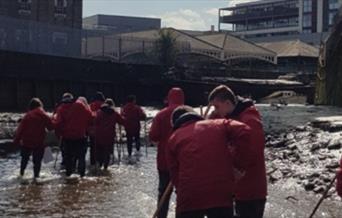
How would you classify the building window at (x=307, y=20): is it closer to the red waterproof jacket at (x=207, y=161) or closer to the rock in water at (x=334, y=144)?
the rock in water at (x=334, y=144)

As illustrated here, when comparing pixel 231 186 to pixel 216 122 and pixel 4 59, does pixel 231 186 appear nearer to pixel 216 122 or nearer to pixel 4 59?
pixel 216 122

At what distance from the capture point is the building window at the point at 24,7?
242ft

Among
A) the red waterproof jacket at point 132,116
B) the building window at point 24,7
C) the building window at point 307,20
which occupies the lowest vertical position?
the red waterproof jacket at point 132,116

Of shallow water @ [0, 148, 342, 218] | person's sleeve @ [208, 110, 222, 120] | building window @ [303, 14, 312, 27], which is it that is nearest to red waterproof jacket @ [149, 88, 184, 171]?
shallow water @ [0, 148, 342, 218]

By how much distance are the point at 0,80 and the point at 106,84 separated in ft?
30.1

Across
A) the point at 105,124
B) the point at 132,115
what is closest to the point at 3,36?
the point at 132,115

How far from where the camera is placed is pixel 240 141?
20.5ft

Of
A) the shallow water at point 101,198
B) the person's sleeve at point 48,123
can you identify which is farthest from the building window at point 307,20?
the person's sleeve at point 48,123

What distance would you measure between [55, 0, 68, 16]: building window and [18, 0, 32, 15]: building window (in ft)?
11.7

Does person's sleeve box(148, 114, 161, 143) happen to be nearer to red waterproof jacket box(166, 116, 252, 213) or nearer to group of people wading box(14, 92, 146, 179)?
red waterproof jacket box(166, 116, 252, 213)

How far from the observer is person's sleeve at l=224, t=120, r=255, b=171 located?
6.23 meters

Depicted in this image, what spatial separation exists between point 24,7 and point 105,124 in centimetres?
6021

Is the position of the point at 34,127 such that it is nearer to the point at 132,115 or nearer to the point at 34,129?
the point at 34,129

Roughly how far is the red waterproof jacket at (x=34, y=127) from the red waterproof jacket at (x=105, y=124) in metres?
2.07
